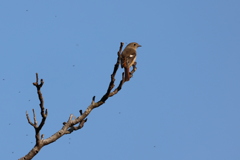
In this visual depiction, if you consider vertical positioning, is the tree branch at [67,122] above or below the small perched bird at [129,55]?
below

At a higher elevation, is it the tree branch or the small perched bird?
the small perched bird

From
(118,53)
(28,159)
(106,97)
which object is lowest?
(28,159)

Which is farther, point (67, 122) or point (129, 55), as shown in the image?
point (129, 55)

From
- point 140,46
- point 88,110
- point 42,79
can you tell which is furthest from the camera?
point 140,46

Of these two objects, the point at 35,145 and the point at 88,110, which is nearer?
the point at 35,145

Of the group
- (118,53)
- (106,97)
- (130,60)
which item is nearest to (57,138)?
(106,97)

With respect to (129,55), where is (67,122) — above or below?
below

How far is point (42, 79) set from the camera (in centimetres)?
529

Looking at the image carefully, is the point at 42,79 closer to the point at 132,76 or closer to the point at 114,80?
the point at 114,80

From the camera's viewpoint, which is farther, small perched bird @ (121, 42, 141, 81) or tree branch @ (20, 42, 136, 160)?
small perched bird @ (121, 42, 141, 81)

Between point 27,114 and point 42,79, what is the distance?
518 millimetres

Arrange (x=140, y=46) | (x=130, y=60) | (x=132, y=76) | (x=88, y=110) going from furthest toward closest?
(x=140, y=46) < (x=130, y=60) < (x=132, y=76) < (x=88, y=110)

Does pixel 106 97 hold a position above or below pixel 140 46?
below

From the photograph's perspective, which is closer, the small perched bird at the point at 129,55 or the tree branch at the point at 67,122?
the tree branch at the point at 67,122
